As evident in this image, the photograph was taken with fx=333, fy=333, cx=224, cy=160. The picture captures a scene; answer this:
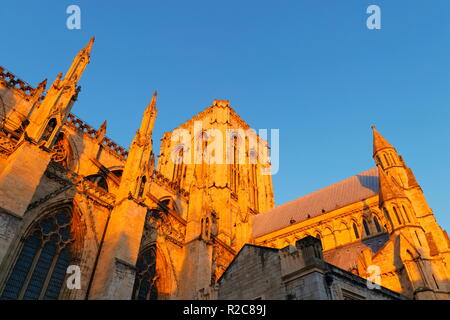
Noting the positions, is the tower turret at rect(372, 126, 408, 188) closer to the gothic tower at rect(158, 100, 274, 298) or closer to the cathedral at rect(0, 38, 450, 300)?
A: the cathedral at rect(0, 38, 450, 300)

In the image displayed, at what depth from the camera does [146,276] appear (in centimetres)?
1532

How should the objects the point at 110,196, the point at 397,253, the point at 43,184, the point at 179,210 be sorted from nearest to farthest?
the point at 43,184
the point at 110,196
the point at 397,253
the point at 179,210

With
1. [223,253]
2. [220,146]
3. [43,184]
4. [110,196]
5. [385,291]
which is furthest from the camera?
[220,146]

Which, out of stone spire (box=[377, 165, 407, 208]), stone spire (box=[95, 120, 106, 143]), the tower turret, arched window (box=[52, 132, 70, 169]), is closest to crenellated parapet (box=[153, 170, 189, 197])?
stone spire (box=[95, 120, 106, 143])

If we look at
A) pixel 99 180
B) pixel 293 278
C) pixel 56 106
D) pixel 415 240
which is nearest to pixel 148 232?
pixel 99 180

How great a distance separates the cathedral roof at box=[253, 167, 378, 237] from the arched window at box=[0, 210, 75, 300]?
2199cm

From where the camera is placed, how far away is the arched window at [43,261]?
1112cm

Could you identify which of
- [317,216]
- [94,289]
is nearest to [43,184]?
[94,289]

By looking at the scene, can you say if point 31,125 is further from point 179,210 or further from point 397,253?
point 397,253

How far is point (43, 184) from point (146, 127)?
6787 mm

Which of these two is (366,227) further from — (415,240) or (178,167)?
(178,167)

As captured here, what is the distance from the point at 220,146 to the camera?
1453 inches

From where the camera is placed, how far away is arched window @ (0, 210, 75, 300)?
11.1 m
